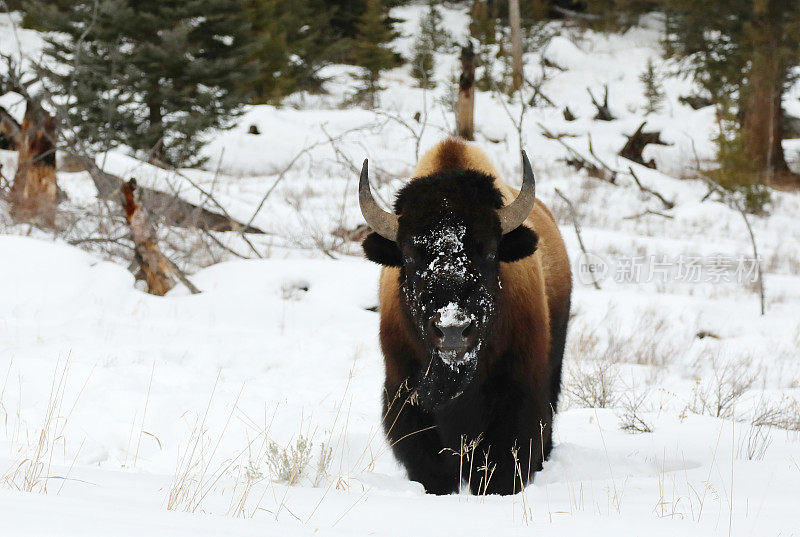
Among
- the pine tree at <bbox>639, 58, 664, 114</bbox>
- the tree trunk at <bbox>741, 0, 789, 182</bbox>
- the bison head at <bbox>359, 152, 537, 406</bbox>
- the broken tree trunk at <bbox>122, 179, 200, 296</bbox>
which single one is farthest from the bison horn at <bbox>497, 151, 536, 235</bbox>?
the pine tree at <bbox>639, 58, 664, 114</bbox>

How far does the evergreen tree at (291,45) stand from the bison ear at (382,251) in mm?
22530

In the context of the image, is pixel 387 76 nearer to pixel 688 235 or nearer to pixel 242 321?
pixel 688 235

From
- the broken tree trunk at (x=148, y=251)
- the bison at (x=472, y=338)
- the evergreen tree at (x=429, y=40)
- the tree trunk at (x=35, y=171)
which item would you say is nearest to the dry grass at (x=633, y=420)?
the bison at (x=472, y=338)

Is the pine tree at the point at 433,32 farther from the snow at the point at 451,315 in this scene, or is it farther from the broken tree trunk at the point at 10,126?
the snow at the point at 451,315

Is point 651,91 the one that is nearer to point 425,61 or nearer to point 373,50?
point 425,61

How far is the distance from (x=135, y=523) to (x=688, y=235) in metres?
14.2

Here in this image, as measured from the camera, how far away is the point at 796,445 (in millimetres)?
4902

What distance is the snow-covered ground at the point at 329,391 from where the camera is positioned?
117 inches

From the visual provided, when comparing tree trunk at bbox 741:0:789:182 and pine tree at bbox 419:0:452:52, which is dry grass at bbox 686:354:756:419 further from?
pine tree at bbox 419:0:452:52

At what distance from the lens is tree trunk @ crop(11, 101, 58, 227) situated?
34.3ft

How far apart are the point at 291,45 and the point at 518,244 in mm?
28056

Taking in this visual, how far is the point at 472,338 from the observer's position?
3783mm

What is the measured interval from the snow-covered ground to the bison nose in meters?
0.70

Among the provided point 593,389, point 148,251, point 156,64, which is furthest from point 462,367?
point 156,64
